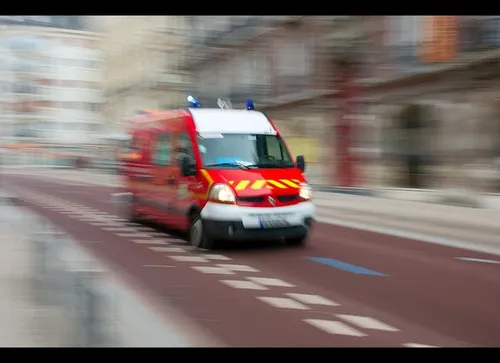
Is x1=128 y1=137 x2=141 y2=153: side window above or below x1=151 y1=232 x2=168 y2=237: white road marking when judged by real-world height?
above

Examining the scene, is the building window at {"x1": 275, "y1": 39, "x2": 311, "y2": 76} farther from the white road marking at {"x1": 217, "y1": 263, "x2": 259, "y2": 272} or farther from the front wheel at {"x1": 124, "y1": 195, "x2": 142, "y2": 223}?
the white road marking at {"x1": 217, "y1": 263, "x2": 259, "y2": 272}

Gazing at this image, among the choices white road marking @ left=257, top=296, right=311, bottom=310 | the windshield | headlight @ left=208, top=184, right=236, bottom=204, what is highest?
the windshield

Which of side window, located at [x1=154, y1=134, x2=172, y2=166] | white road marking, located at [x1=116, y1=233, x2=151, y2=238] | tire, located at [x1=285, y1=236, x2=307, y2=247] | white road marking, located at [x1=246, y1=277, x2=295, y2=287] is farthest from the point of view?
white road marking, located at [x1=116, y1=233, x2=151, y2=238]

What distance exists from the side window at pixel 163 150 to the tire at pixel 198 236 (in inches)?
57.4

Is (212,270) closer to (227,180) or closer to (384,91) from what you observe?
(227,180)

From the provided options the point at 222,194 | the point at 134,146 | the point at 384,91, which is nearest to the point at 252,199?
the point at 222,194

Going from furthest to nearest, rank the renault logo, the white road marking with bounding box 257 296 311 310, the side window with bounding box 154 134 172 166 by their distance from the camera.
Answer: the side window with bounding box 154 134 172 166 < the renault logo < the white road marking with bounding box 257 296 311 310

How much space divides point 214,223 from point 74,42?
5355cm

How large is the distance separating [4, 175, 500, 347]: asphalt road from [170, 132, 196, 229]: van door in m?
0.44

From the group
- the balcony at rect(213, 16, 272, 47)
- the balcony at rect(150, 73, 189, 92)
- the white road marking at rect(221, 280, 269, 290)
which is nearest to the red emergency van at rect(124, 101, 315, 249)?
the white road marking at rect(221, 280, 269, 290)

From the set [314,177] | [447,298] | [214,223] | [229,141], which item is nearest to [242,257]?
[214,223]

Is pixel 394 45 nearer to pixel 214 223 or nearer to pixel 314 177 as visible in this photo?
pixel 314 177

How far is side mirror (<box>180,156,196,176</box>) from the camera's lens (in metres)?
10.6

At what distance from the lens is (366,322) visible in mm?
6285
